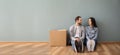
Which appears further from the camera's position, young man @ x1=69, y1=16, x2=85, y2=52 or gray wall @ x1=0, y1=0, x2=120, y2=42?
gray wall @ x1=0, y1=0, x2=120, y2=42

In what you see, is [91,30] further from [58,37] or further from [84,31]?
[58,37]

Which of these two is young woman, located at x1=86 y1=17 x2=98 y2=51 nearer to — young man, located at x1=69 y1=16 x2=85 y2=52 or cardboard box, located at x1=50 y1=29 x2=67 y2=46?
young man, located at x1=69 y1=16 x2=85 y2=52

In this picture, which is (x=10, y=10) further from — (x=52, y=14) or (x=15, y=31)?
(x=52, y=14)

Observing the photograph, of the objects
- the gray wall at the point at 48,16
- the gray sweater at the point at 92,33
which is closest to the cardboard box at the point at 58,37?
the gray wall at the point at 48,16

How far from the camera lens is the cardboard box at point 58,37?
4.93 m

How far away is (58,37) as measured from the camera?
495 cm

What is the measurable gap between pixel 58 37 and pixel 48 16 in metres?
0.62

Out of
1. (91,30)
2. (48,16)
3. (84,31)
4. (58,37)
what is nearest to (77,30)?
(84,31)

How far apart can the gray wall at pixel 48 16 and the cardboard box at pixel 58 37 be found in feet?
0.93

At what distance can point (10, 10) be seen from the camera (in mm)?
5172

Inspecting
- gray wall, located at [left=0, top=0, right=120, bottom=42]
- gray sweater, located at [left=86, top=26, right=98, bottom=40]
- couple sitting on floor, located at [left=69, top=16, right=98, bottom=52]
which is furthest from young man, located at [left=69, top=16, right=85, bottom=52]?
gray wall, located at [left=0, top=0, right=120, bottom=42]

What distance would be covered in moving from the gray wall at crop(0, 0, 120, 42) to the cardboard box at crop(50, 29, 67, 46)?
0.93ft

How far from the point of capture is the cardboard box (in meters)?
4.93

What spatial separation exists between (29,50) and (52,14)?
1.17m
